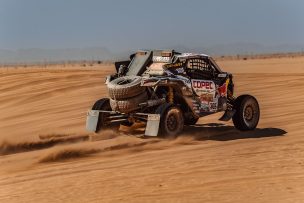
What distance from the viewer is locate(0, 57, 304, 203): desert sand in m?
6.73

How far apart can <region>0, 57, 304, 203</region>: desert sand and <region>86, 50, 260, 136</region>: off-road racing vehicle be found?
34 centimetres

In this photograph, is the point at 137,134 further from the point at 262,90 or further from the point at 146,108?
the point at 262,90

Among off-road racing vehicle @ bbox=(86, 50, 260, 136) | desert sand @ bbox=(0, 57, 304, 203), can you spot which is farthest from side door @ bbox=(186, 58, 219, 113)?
desert sand @ bbox=(0, 57, 304, 203)

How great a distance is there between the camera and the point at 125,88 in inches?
415

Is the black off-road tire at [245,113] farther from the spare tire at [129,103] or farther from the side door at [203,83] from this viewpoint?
the spare tire at [129,103]

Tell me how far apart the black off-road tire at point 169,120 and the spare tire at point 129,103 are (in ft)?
1.35

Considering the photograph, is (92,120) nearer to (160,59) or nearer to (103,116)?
(103,116)

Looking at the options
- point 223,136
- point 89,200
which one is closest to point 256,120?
point 223,136

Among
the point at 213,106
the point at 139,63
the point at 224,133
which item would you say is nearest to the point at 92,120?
the point at 139,63

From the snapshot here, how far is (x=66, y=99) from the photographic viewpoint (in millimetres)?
18312

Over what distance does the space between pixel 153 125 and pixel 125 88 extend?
0.88 m

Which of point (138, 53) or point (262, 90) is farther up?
point (138, 53)

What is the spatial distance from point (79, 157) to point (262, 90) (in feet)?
40.3

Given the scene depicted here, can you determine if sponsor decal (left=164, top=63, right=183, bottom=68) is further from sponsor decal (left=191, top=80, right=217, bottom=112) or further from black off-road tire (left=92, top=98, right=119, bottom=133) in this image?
black off-road tire (left=92, top=98, right=119, bottom=133)
